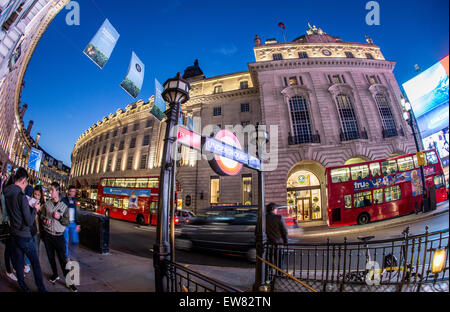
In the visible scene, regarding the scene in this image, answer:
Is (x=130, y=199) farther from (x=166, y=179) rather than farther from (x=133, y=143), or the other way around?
(x=133, y=143)

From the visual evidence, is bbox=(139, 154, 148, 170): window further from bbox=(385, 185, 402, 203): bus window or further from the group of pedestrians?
bbox=(385, 185, 402, 203): bus window

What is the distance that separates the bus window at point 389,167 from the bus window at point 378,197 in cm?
124

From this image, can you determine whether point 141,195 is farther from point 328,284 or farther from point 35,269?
point 328,284

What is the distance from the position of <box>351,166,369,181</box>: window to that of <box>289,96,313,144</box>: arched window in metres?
7.13

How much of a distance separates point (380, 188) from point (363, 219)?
7.42ft

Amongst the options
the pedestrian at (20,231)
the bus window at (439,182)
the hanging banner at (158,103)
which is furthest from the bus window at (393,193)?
the pedestrian at (20,231)

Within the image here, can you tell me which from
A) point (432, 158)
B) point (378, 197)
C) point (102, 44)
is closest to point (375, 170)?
point (378, 197)

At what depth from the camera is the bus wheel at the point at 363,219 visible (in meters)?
11.0

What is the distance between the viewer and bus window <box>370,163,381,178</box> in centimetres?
1090

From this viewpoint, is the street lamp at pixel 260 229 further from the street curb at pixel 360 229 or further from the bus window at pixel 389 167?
the bus window at pixel 389 167

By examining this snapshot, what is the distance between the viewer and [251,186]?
2100cm

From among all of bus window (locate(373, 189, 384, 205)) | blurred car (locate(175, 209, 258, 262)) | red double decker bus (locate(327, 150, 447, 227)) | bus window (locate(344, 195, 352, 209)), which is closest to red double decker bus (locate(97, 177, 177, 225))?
blurred car (locate(175, 209, 258, 262))
